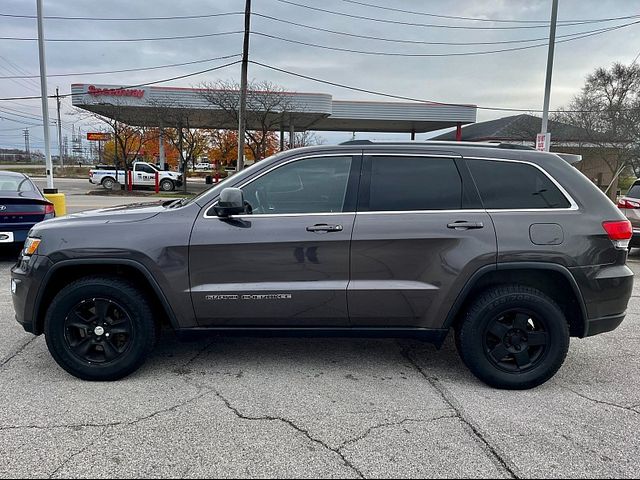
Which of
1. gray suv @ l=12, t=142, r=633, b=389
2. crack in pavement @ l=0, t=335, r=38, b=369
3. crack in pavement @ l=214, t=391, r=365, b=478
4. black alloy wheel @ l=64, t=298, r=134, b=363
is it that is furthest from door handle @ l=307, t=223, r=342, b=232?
crack in pavement @ l=0, t=335, r=38, b=369

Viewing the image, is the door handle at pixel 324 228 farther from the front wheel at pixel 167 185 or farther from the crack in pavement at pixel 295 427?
the front wheel at pixel 167 185

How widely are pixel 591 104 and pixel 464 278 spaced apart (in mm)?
27869

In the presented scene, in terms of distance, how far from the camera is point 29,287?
3309 mm

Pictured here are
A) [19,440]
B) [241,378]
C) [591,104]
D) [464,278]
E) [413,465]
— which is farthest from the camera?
[591,104]

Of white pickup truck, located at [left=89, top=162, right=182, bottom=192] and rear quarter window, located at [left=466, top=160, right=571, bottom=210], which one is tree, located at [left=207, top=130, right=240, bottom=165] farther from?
rear quarter window, located at [left=466, top=160, right=571, bottom=210]

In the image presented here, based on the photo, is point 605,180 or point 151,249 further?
point 605,180

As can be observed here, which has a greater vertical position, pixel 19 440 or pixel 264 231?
pixel 264 231

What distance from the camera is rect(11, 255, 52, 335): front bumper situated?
10.8 feet

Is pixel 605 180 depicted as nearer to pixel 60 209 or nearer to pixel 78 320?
pixel 60 209

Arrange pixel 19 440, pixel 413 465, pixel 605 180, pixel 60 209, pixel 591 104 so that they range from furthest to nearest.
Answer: pixel 605 180 < pixel 591 104 < pixel 60 209 < pixel 19 440 < pixel 413 465

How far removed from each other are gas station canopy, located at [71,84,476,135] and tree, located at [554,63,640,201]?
6.19 metres

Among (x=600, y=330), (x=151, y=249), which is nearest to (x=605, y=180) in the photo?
(x=600, y=330)

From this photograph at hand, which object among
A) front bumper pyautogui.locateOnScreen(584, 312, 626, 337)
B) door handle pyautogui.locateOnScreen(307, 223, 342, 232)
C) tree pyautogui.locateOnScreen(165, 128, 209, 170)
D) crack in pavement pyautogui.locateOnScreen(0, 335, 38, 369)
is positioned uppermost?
tree pyautogui.locateOnScreen(165, 128, 209, 170)

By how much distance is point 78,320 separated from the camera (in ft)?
11.0
